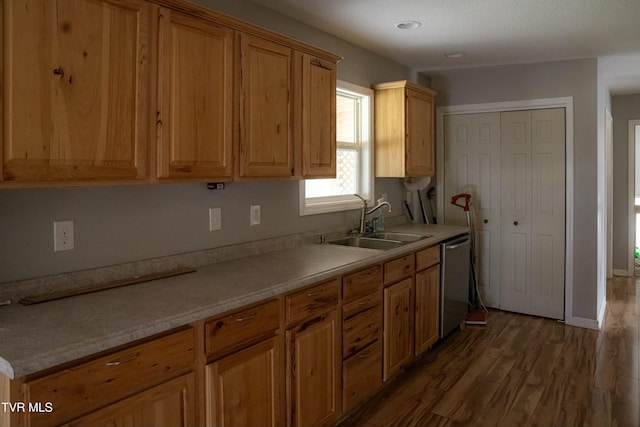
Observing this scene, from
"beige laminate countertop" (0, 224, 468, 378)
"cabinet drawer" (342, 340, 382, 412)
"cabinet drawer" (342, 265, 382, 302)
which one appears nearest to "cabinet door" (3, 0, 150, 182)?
"beige laminate countertop" (0, 224, 468, 378)

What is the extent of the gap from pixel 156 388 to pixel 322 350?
3.20ft

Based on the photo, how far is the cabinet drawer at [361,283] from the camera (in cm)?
256

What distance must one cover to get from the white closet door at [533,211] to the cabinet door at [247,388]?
3.30 meters

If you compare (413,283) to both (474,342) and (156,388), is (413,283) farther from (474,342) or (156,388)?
(156,388)

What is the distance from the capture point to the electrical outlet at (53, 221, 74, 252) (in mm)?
1929

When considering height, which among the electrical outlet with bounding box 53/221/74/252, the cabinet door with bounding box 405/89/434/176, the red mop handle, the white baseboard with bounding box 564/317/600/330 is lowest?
the white baseboard with bounding box 564/317/600/330

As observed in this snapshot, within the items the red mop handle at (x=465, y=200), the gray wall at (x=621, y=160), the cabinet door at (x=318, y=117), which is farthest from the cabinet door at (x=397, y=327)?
the gray wall at (x=621, y=160)

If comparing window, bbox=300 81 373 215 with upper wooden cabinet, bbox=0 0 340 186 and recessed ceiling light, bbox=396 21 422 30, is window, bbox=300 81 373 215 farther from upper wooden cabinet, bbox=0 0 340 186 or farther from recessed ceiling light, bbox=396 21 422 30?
upper wooden cabinet, bbox=0 0 340 186

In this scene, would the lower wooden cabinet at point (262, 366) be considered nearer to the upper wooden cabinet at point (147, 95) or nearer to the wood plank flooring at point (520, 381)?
the wood plank flooring at point (520, 381)

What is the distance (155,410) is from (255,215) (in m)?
1.44

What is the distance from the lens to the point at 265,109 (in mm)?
2447

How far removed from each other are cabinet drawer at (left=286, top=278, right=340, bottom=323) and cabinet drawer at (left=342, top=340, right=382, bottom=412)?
16.0 inches

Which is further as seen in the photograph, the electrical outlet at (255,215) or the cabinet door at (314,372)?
the electrical outlet at (255,215)

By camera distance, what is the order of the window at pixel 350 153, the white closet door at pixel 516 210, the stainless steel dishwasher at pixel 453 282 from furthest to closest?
the white closet door at pixel 516 210 < the stainless steel dishwasher at pixel 453 282 < the window at pixel 350 153
